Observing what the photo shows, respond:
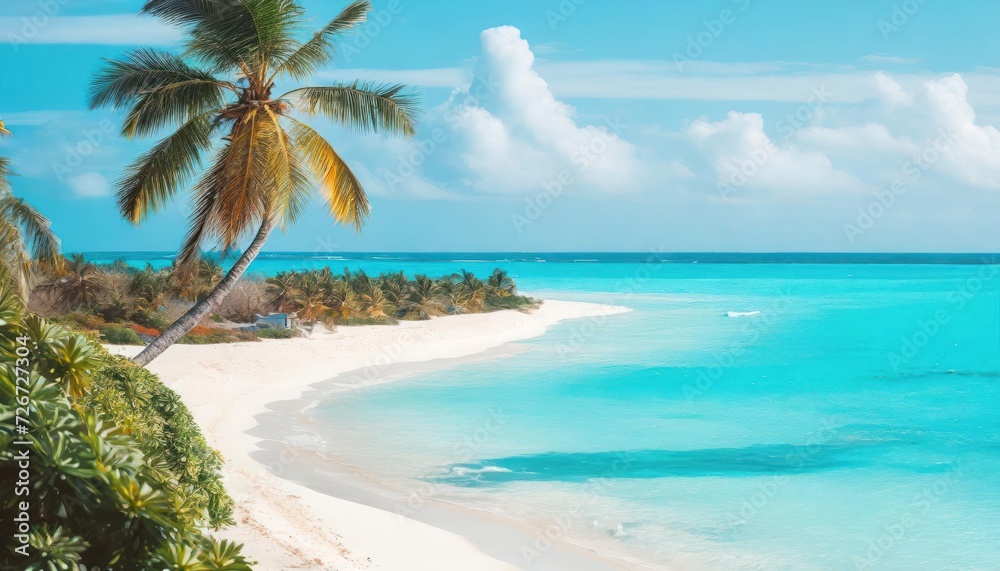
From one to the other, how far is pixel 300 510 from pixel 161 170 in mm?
5253

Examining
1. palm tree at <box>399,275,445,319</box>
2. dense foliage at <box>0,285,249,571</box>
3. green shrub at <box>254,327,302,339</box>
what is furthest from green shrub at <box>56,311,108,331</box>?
dense foliage at <box>0,285,249,571</box>

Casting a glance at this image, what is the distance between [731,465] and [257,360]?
1246 centimetres

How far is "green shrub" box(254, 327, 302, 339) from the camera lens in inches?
965

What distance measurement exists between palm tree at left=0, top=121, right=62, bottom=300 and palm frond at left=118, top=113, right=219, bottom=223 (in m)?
3.65

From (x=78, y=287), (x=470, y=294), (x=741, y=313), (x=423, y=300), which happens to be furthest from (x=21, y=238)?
(x=741, y=313)

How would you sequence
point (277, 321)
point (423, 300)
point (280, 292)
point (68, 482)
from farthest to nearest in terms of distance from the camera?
point (423, 300)
point (280, 292)
point (277, 321)
point (68, 482)

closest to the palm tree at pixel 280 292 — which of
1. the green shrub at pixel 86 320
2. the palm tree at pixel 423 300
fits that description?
the palm tree at pixel 423 300

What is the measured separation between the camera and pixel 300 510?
9.33 meters

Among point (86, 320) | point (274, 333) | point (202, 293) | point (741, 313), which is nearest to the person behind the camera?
point (86, 320)

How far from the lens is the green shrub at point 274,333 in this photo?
24.5 meters

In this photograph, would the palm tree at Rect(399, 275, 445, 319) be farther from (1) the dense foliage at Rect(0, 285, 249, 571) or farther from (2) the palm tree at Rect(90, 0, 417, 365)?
(1) the dense foliage at Rect(0, 285, 249, 571)

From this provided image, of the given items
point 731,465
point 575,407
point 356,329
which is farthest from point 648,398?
point 356,329

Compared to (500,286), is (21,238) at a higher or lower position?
lower

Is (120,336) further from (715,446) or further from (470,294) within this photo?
(470,294)
